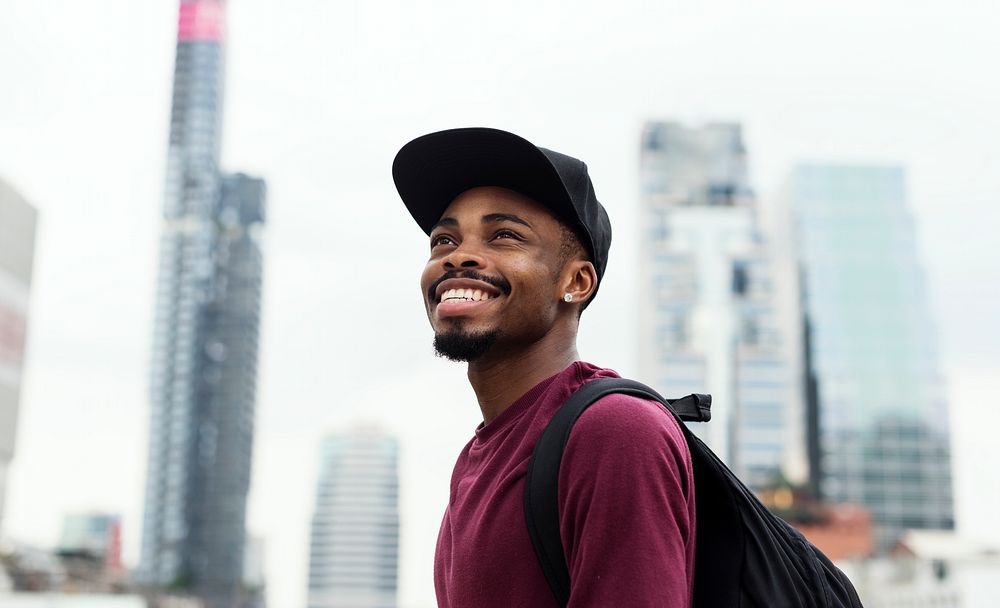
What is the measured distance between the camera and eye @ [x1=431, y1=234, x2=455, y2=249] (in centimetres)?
196

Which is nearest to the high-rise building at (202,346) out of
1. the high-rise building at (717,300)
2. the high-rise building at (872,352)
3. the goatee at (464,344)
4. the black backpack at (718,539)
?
the high-rise building at (717,300)

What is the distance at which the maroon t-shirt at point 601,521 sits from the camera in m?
1.41

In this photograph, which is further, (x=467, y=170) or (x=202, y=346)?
(x=202, y=346)

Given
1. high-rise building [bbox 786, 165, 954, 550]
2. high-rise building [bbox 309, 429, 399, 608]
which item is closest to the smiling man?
high-rise building [bbox 786, 165, 954, 550]

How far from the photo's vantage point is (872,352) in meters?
96.6

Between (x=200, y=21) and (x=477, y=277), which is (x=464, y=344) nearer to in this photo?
(x=477, y=277)

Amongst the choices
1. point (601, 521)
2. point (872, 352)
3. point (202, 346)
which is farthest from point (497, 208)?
point (202, 346)

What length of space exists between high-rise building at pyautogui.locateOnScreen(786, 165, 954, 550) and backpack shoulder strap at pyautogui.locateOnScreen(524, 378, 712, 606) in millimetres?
93608

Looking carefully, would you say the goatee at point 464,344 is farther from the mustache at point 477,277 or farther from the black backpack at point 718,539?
the black backpack at point 718,539

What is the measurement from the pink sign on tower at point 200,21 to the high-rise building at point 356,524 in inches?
3096

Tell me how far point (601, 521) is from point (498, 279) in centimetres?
53

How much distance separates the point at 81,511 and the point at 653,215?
371 feet

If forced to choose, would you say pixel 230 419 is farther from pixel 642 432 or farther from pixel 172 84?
pixel 642 432

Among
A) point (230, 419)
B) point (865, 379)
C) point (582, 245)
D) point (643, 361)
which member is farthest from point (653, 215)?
point (582, 245)
